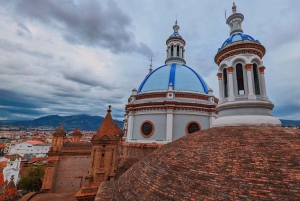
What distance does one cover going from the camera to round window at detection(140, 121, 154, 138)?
48.3 feet

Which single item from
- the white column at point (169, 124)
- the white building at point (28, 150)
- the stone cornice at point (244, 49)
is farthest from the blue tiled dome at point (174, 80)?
the white building at point (28, 150)

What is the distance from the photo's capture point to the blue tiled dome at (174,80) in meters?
16.2

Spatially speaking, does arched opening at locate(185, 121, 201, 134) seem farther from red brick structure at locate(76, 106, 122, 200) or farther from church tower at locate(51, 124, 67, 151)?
church tower at locate(51, 124, 67, 151)

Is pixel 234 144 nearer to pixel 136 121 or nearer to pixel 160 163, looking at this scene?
pixel 160 163

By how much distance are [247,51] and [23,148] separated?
3043 inches

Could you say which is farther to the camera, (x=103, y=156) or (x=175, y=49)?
(x=175, y=49)

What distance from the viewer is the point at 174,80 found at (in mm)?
16516

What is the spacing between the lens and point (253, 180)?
10.6ft

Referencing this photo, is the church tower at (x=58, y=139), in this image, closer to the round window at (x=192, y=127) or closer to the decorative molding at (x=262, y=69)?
the round window at (x=192, y=127)

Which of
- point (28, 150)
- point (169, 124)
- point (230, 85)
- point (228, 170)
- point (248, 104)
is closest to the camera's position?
point (228, 170)

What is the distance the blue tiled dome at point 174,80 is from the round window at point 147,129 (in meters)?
3.80

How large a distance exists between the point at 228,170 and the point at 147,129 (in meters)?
11.6

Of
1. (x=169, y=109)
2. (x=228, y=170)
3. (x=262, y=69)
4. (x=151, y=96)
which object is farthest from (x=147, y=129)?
(x=228, y=170)

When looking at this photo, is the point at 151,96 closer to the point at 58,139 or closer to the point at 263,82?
the point at 263,82
